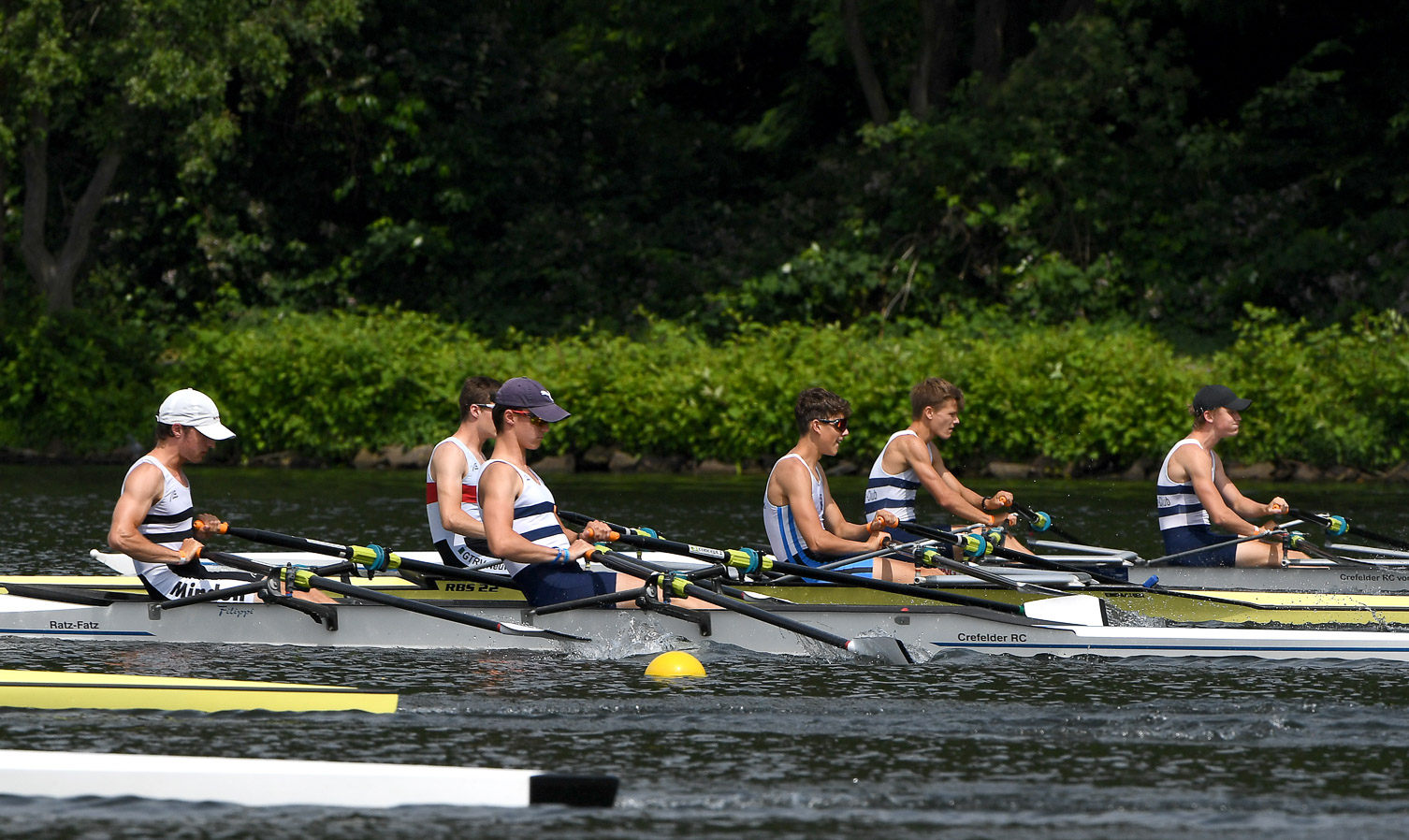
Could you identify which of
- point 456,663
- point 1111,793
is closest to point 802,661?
point 456,663

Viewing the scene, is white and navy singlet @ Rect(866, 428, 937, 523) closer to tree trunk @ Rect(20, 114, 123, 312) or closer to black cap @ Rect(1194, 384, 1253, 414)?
black cap @ Rect(1194, 384, 1253, 414)

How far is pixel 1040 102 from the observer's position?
30.1 metres

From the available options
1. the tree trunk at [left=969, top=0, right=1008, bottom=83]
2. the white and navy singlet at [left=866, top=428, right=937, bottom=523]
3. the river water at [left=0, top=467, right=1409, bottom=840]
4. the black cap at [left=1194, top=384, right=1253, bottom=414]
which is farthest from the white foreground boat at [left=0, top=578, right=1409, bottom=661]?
the tree trunk at [left=969, top=0, right=1008, bottom=83]

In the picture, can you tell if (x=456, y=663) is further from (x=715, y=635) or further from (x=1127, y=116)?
(x=1127, y=116)

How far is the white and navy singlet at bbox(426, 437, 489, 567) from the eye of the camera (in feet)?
32.9

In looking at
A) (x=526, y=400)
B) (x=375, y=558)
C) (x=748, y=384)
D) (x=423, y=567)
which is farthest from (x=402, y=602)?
(x=748, y=384)

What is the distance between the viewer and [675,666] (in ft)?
28.9

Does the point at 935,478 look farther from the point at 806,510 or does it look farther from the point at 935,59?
the point at 935,59

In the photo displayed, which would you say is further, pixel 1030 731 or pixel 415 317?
pixel 415 317

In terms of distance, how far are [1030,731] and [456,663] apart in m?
3.22

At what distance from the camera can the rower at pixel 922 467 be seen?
11250 mm

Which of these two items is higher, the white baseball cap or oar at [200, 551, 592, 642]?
the white baseball cap

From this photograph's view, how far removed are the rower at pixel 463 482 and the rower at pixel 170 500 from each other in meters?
1.17

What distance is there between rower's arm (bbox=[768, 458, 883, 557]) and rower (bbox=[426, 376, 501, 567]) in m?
1.67
